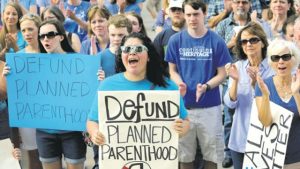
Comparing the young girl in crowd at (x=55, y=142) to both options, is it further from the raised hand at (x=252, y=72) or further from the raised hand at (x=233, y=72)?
the raised hand at (x=252, y=72)

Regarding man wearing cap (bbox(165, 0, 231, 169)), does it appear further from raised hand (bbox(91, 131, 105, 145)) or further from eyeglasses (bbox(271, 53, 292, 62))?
raised hand (bbox(91, 131, 105, 145))

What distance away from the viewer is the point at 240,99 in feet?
17.2

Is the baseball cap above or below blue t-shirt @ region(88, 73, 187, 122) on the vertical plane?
above

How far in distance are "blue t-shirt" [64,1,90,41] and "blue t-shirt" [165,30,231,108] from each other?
2.55m

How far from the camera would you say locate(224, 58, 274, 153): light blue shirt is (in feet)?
17.0

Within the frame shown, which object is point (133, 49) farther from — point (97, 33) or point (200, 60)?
point (97, 33)

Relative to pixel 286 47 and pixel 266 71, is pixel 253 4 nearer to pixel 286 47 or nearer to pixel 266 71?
pixel 266 71

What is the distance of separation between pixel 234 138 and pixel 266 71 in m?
0.59

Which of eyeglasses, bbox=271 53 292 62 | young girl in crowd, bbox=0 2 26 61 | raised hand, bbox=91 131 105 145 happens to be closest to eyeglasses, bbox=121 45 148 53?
raised hand, bbox=91 131 105 145

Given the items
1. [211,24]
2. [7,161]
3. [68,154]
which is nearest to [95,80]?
[68,154]

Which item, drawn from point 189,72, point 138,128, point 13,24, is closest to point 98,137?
point 138,128

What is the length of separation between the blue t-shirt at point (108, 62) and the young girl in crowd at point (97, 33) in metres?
0.29

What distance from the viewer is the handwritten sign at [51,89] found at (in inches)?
216

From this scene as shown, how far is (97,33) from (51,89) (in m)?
0.86
